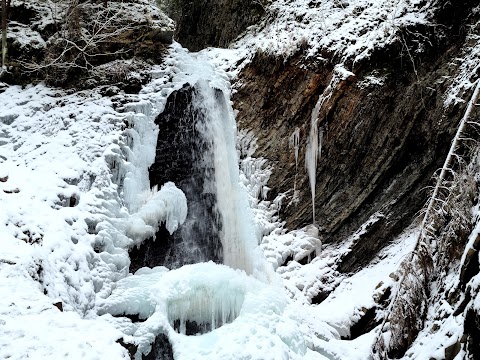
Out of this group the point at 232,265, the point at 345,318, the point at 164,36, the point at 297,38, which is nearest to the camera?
the point at 345,318

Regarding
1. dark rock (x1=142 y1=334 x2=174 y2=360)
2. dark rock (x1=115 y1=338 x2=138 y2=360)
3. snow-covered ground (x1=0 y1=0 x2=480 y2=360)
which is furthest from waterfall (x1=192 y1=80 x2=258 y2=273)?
dark rock (x1=115 y1=338 x2=138 y2=360)

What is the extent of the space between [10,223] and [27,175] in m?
1.58

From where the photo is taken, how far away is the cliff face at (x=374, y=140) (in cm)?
816

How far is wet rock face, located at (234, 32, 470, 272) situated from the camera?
8148 millimetres

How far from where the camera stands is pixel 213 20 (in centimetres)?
1498

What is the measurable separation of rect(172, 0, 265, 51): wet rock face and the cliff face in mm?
4643

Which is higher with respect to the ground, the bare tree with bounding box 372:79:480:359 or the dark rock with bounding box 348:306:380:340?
the bare tree with bounding box 372:79:480:359

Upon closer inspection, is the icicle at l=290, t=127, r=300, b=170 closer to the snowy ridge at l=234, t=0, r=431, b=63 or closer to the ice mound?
the snowy ridge at l=234, t=0, r=431, b=63

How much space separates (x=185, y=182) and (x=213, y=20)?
7986mm

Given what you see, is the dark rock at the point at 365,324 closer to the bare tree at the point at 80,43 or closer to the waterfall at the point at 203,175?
the waterfall at the point at 203,175

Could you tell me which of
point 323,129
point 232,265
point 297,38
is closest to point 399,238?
point 323,129

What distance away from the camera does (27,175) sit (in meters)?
7.61

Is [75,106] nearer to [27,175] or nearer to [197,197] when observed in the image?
[27,175]

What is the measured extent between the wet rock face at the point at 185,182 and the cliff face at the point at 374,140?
1556mm
